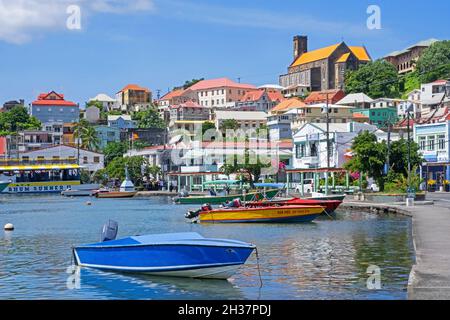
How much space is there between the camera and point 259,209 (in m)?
46.9

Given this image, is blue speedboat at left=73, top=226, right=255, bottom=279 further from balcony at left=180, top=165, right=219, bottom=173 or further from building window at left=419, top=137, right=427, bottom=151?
balcony at left=180, top=165, right=219, bottom=173

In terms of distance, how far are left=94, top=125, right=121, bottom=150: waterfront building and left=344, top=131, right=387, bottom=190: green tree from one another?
125 metres

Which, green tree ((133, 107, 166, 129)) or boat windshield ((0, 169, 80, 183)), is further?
green tree ((133, 107, 166, 129))

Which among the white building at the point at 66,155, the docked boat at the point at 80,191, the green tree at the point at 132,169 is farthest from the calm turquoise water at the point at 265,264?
the white building at the point at 66,155

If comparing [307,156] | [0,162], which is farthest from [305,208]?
[0,162]

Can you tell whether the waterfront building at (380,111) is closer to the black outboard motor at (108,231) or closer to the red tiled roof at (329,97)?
the red tiled roof at (329,97)

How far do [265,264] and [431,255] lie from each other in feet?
21.8

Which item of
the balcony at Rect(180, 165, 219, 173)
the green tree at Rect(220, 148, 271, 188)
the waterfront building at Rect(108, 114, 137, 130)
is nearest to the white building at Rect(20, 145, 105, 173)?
the balcony at Rect(180, 165, 219, 173)

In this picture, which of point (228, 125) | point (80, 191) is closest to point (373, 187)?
point (80, 191)

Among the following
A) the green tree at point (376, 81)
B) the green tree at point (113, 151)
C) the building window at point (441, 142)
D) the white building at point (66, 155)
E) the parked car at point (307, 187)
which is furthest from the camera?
the green tree at point (376, 81)

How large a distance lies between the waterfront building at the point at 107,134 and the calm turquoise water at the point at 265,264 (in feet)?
443

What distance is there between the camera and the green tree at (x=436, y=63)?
165875 millimetres

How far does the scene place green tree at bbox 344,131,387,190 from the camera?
6306 centimetres
